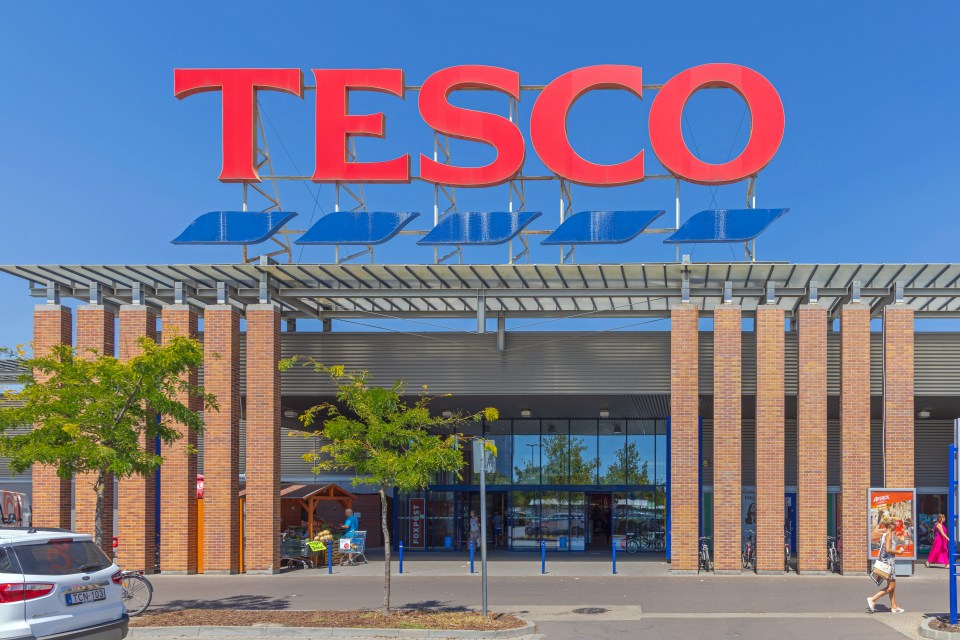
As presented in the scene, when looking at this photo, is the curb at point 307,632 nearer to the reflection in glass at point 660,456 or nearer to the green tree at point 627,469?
the green tree at point 627,469

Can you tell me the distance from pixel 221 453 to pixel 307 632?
376 inches

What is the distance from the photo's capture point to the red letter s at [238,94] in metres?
26.5

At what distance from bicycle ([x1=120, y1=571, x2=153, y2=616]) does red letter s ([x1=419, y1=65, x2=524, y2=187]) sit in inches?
515

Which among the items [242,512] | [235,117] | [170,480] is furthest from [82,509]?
[235,117]

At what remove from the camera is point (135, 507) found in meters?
24.0

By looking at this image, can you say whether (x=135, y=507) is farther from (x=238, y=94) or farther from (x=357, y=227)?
(x=238, y=94)

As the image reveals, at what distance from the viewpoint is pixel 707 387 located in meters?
26.0

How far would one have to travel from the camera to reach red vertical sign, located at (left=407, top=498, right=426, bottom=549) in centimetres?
3466

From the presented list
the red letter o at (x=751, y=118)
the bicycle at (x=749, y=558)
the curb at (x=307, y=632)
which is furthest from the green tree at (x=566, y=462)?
the curb at (x=307, y=632)

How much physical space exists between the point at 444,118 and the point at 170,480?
11699 millimetres

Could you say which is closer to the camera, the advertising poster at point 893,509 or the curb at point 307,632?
the curb at point 307,632

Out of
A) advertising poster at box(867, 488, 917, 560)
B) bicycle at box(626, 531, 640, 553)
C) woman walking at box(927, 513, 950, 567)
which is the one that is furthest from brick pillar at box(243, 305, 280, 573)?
woman walking at box(927, 513, 950, 567)

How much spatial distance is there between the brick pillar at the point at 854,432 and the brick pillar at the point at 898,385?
1.75ft

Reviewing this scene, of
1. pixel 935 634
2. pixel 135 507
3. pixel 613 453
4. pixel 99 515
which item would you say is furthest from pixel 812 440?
pixel 135 507
